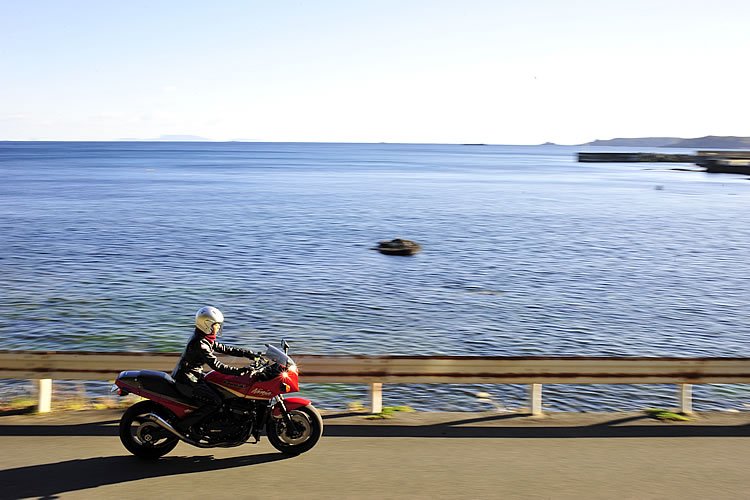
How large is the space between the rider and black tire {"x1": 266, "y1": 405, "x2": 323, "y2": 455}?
0.58m

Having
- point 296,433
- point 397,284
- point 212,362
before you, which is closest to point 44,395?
point 212,362

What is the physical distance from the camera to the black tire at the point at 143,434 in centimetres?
714

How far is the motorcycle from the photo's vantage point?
7164 mm

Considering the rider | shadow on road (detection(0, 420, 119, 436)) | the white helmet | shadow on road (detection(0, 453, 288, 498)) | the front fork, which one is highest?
the white helmet

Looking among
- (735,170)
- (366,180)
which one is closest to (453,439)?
(366,180)

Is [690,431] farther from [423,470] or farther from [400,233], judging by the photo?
[400,233]

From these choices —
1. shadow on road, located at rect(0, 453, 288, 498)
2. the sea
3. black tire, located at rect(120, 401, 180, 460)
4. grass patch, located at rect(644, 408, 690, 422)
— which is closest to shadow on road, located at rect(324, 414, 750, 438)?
grass patch, located at rect(644, 408, 690, 422)

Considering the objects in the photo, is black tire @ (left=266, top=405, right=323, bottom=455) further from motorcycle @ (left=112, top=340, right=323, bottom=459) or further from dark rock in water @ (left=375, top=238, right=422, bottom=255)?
dark rock in water @ (left=375, top=238, right=422, bottom=255)

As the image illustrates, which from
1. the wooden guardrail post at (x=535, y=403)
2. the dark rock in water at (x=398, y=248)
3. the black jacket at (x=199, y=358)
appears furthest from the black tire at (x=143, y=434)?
the dark rock in water at (x=398, y=248)

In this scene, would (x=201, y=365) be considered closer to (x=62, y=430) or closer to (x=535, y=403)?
(x=62, y=430)

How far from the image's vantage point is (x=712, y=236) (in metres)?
51.5

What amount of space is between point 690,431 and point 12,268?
3065cm

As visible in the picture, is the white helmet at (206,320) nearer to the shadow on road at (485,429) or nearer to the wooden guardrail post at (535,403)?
the shadow on road at (485,429)

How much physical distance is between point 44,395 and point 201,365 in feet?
9.18
